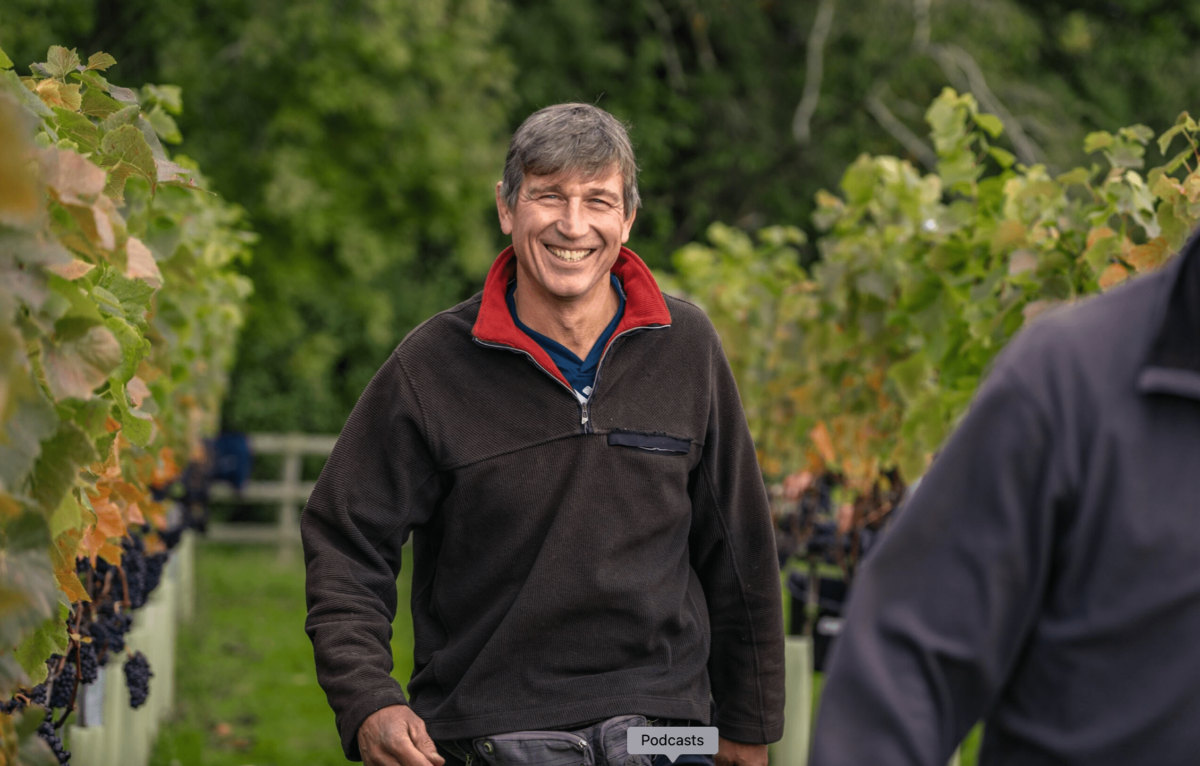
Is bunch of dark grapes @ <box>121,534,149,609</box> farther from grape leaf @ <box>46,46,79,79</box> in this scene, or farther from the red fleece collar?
grape leaf @ <box>46,46,79,79</box>

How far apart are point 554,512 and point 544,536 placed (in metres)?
0.05

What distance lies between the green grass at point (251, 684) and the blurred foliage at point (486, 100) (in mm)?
3479

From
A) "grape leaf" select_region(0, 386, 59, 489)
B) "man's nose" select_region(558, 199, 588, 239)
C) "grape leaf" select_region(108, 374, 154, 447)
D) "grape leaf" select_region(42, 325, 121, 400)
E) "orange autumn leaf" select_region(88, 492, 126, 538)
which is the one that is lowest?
"orange autumn leaf" select_region(88, 492, 126, 538)

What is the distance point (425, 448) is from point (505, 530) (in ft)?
0.72

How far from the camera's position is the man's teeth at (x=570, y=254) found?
99.6 inches

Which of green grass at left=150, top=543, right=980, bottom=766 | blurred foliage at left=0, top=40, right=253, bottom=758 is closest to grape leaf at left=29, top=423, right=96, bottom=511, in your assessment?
blurred foliage at left=0, top=40, right=253, bottom=758

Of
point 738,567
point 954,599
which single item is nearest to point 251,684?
point 738,567

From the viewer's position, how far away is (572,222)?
8.20ft

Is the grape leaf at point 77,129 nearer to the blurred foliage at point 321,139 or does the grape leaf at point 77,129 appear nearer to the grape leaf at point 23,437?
the grape leaf at point 23,437

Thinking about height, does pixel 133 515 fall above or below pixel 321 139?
below

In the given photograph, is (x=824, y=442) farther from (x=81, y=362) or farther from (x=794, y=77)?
(x=794, y=77)

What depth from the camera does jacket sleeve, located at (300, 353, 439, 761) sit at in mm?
2387

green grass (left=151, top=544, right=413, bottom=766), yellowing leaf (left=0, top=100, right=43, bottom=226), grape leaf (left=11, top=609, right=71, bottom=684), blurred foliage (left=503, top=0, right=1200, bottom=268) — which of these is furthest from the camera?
blurred foliage (left=503, top=0, right=1200, bottom=268)

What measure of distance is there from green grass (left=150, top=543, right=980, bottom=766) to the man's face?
2.94 m
